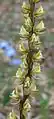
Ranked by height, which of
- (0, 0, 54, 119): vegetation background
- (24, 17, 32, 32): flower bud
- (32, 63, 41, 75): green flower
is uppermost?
(24, 17, 32, 32): flower bud

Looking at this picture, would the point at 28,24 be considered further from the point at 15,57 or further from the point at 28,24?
the point at 15,57

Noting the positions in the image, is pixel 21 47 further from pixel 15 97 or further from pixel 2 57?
pixel 2 57

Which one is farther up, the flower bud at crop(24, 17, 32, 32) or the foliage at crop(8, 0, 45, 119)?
the flower bud at crop(24, 17, 32, 32)

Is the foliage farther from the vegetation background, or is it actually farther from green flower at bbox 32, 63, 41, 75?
the vegetation background

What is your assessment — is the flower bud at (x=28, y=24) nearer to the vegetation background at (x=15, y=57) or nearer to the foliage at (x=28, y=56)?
the foliage at (x=28, y=56)

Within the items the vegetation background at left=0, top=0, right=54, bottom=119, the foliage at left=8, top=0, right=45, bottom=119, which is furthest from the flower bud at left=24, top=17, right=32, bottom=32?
the vegetation background at left=0, top=0, right=54, bottom=119

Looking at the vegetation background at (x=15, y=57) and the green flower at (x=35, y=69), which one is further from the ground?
the green flower at (x=35, y=69)

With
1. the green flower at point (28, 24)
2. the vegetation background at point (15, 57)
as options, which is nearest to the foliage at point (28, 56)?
the green flower at point (28, 24)

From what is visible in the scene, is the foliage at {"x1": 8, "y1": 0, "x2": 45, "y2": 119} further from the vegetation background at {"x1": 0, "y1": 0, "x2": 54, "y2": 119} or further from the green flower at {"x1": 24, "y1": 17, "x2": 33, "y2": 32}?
the vegetation background at {"x1": 0, "y1": 0, "x2": 54, "y2": 119}

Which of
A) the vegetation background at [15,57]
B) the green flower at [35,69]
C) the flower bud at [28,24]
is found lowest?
the vegetation background at [15,57]

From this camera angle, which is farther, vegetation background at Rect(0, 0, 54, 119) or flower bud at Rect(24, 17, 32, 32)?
vegetation background at Rect(0, 0, 54, 119)
